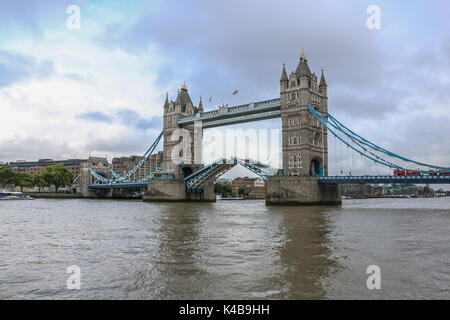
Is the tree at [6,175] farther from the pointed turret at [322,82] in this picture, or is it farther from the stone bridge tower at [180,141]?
the pointed turret at [322,82]

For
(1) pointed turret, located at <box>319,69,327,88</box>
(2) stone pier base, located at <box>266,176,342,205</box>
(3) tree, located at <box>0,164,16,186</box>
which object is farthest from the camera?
(3) tree, located at <box>0,164,16,186</box>

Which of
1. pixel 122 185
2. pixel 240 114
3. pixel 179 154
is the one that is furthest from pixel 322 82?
pixel 122 185

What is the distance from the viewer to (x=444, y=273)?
886 cm

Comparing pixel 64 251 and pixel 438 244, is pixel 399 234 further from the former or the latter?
pixel 64 251

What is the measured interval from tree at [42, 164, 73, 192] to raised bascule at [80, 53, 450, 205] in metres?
30.6

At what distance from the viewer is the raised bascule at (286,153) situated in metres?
41.6

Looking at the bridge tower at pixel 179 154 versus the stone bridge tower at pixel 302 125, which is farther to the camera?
the bridge tower at pixel 179 154

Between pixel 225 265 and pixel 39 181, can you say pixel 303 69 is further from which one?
pixel 39 181

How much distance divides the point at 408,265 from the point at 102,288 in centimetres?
778

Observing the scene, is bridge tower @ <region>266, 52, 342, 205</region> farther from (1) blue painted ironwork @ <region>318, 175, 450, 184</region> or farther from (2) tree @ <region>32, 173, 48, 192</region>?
(2) tree @ <region>32, 173, 48, 192</region>

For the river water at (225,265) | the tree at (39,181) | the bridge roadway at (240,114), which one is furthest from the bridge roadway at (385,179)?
the tree at (39,181)

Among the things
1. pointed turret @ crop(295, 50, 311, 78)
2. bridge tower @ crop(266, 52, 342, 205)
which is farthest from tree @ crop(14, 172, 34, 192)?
pointed turret @ crop(295, 50, 311, 78)

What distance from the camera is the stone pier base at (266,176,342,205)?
135 ft
